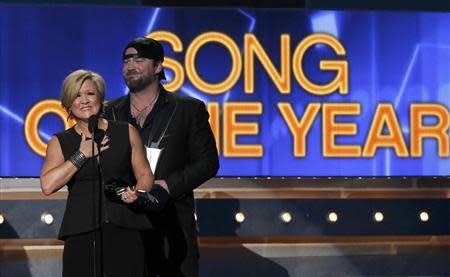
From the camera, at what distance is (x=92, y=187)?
420cm

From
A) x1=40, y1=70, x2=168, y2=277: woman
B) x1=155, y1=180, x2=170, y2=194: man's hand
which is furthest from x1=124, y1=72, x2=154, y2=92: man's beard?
x1=40, y1=70, x2=168, y2=277: woman

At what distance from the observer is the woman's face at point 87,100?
4.24 metres

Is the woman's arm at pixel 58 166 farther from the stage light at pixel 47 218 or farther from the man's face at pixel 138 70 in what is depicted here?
the stage light at pixel 47 218

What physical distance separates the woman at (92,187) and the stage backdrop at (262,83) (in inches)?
164

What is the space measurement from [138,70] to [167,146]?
0.38 meters

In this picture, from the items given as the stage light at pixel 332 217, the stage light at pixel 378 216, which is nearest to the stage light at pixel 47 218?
the stage light at pixel 332 217

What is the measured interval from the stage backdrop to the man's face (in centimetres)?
351

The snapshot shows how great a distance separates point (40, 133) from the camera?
8.45 metres

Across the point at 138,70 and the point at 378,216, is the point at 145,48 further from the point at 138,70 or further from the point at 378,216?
the point at 378,216

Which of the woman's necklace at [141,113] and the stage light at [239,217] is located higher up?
the woman's necklace at [141,113]

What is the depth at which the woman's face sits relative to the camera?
13.9 ft

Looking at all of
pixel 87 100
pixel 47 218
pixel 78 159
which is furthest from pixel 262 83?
pixel 78 159

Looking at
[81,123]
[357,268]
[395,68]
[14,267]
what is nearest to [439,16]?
[395,68]

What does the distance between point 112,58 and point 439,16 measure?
273 centimetres
